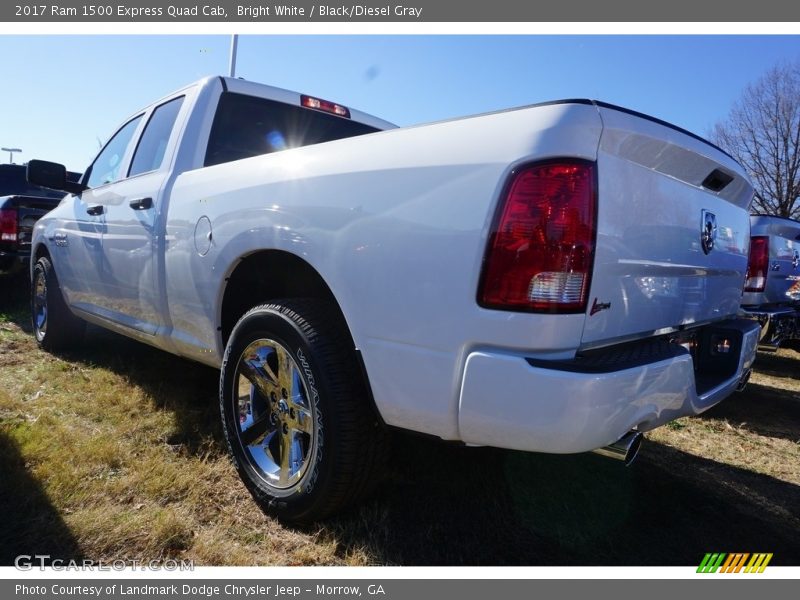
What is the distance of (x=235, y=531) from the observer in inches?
85.6

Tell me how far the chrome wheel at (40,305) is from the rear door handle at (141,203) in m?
2.12

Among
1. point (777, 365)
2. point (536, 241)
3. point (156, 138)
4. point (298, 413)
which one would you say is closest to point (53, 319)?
point (156, 138)

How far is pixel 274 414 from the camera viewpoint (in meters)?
2.36

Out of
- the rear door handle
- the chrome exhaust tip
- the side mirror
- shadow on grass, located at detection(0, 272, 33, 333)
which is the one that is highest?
the side mirror

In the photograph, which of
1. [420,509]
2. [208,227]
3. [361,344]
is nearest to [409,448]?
[420,509]

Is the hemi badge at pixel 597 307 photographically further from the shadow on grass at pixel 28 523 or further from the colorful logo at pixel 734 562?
the shadow on grass at pixel 28 523

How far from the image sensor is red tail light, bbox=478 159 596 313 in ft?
5.23

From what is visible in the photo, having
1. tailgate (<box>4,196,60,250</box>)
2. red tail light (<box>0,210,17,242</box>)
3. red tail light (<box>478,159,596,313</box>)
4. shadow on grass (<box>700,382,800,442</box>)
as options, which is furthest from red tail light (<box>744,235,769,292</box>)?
red tail light (<box>0,210,17,242</box>)

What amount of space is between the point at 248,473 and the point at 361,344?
0.89m

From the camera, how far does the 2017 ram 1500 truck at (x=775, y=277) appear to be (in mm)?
4266

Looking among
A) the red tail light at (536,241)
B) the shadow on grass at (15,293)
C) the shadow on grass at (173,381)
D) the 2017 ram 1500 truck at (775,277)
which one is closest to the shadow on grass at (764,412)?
the 2017 ram 1500 truck at (775,277)

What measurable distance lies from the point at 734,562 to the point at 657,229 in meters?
1.30

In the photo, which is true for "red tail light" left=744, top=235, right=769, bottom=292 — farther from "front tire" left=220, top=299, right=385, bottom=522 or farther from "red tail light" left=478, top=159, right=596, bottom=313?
"front tire" left=220, top=299, right=385, bottom=522
